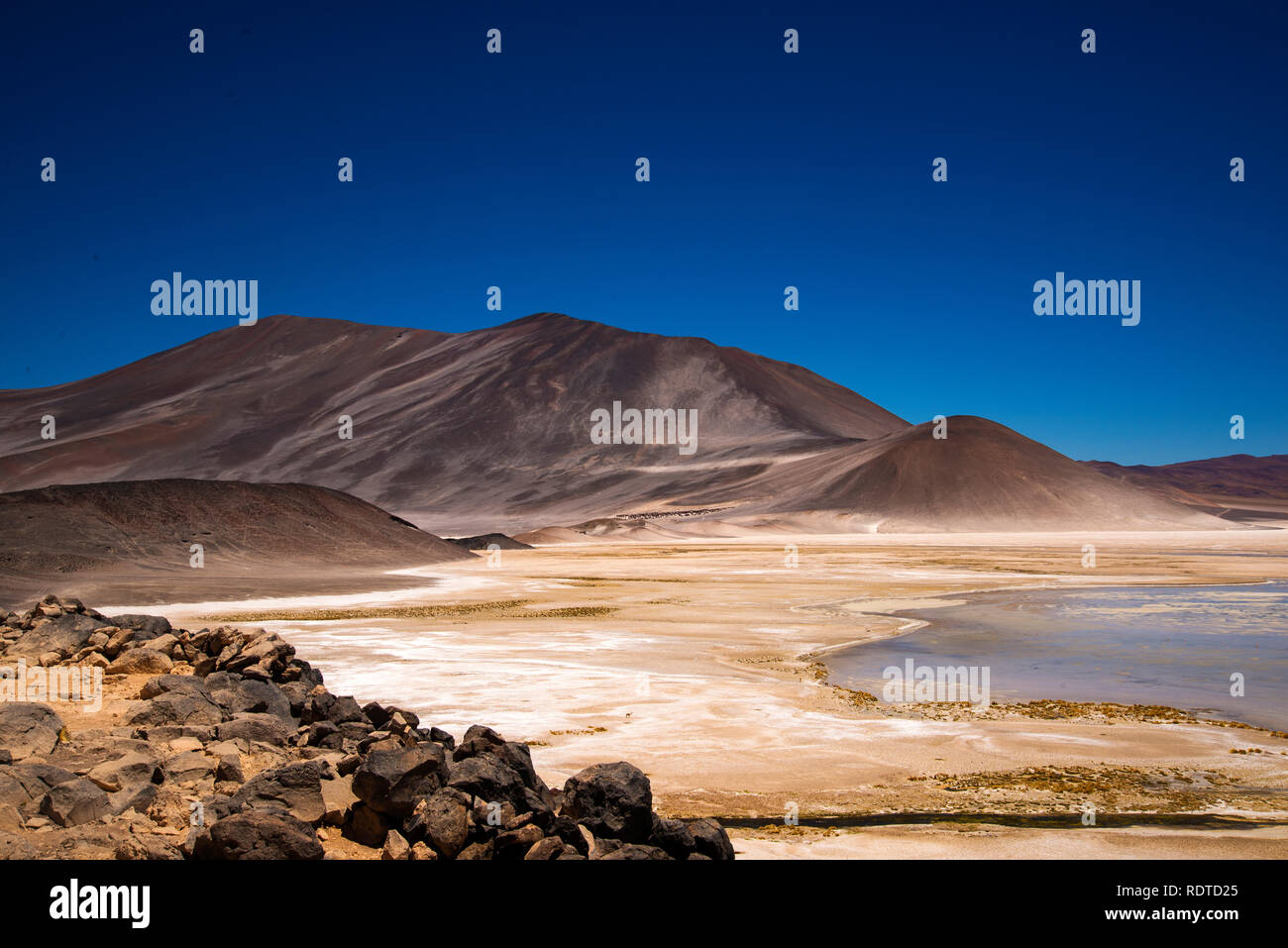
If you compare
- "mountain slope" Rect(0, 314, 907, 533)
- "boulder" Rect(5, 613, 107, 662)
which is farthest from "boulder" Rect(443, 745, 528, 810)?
"mountain slope" Rect(0, 314, 907, 533)

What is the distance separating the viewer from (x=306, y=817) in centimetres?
640

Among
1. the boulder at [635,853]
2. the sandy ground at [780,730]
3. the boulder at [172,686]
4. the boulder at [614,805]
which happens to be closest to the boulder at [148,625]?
the sandy ground at [780,730]

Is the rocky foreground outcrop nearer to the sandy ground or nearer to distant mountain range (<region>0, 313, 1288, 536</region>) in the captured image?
the sandy ground

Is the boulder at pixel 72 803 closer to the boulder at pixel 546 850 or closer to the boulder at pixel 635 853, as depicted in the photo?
the boulder at pixel 546 850

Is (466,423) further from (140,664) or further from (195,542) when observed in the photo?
(140,664)

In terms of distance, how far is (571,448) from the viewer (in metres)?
151

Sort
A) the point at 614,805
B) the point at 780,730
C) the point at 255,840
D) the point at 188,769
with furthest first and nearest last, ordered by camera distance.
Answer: the point at 780,730, the point at 188,769, the point at 614,805, the point at 255,840

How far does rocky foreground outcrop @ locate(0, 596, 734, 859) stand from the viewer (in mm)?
5695

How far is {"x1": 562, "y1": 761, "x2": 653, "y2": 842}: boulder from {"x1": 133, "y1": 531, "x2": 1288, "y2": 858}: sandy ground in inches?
38.9

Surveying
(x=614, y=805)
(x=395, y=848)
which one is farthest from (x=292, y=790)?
(x=614, y=805)

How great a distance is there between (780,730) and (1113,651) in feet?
33.1

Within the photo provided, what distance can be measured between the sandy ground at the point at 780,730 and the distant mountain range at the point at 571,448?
6683 centimetres

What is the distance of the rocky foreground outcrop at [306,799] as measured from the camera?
224 inches
